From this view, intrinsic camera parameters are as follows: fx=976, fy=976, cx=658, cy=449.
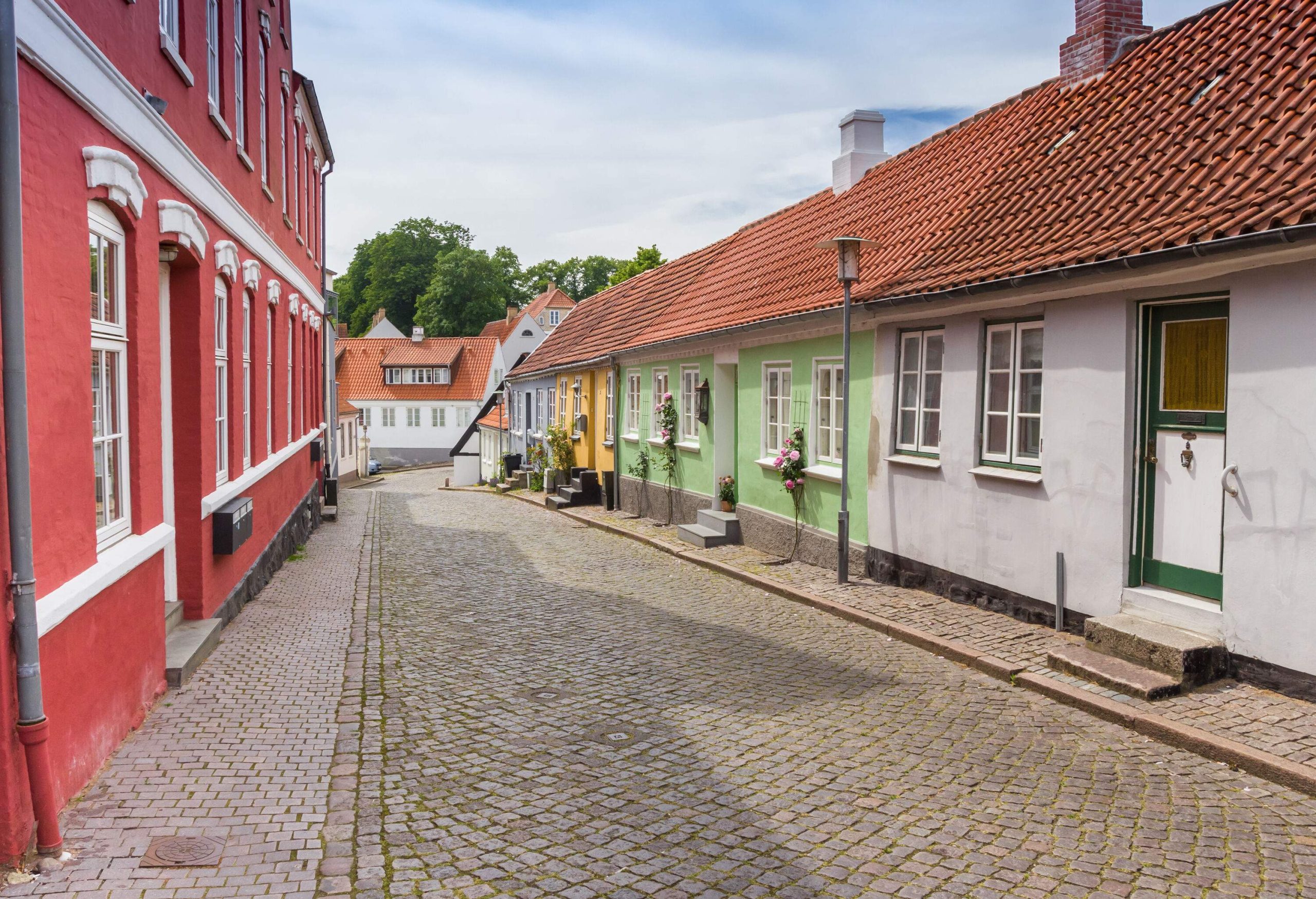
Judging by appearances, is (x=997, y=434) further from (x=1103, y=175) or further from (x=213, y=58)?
(x=213, y=58)

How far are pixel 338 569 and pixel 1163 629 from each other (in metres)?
9.69

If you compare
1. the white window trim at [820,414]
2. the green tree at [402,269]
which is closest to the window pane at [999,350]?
the white window trim at [820,414]

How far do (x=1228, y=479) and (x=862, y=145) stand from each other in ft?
33.2

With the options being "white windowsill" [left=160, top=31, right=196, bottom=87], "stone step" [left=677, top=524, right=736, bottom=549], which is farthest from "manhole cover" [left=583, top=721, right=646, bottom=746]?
"stone step" [left=677, top=524, right=736, bottom=549]

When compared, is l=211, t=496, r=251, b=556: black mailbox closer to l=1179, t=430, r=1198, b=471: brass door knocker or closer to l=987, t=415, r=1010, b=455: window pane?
l=987, t=415, r=1010, b=455: window pane

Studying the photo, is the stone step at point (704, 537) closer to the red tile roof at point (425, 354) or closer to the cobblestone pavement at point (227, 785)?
the cobblestone pavement at point (227, 785)

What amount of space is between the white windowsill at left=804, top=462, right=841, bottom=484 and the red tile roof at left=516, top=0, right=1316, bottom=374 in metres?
1.88

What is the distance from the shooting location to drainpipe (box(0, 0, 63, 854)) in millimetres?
3838

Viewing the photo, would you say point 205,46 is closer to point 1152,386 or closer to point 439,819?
point 439,819

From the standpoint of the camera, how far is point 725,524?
1417 cm

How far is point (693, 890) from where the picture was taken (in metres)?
3.98

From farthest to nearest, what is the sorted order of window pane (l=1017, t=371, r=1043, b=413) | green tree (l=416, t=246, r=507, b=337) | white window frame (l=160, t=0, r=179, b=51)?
green tree (l=416, t=246, r=507, b=337)
window pane (l=1017, t=371, r=1043, b=413)
white window frame (l=160, t=0, r=179, b=51)

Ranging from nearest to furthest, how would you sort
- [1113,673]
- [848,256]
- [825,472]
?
[1113,673] < [848,256] < [825,472]

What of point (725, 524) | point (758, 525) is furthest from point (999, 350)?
point (725, 524)
